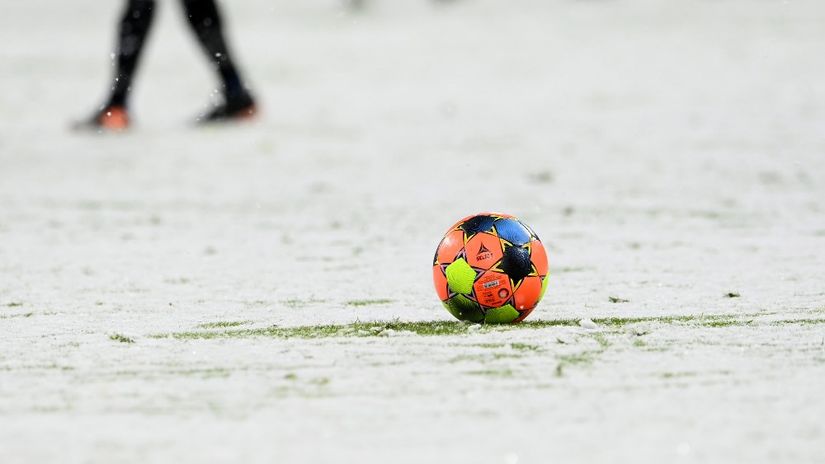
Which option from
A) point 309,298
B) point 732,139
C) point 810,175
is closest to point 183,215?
point 309,298

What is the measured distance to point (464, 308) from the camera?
16.4 ft

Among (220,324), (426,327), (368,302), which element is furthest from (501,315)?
(220,324)

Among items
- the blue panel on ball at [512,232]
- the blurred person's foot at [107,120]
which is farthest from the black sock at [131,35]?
the blue panel on ball at [512,232]

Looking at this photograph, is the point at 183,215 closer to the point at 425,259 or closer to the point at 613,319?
the point at 425,259

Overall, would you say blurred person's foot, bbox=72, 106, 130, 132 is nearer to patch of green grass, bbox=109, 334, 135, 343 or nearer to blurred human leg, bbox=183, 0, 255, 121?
blurred human leg, bbox=183, 0, 255, 121

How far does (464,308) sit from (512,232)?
368 millimetres

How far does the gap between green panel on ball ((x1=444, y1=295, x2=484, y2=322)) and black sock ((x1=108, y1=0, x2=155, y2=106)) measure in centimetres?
740

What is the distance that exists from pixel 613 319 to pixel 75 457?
2476 millimetres

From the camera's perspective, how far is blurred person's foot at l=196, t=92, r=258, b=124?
1268cm

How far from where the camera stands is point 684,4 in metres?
25.2

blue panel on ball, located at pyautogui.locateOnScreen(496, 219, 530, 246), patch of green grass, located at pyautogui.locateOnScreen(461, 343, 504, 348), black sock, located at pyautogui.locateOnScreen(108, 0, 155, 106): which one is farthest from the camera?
black sock, located at pyautogui.locateOnScreen(108, 0, 155, 106)

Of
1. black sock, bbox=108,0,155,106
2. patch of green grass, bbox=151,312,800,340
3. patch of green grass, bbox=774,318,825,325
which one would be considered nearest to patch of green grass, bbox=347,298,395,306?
patch of green grass, bbox=151,312,800,340

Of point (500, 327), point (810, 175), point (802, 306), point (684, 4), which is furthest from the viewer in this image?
point (684, 4)

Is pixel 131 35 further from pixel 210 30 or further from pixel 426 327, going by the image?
pixel 426 327
